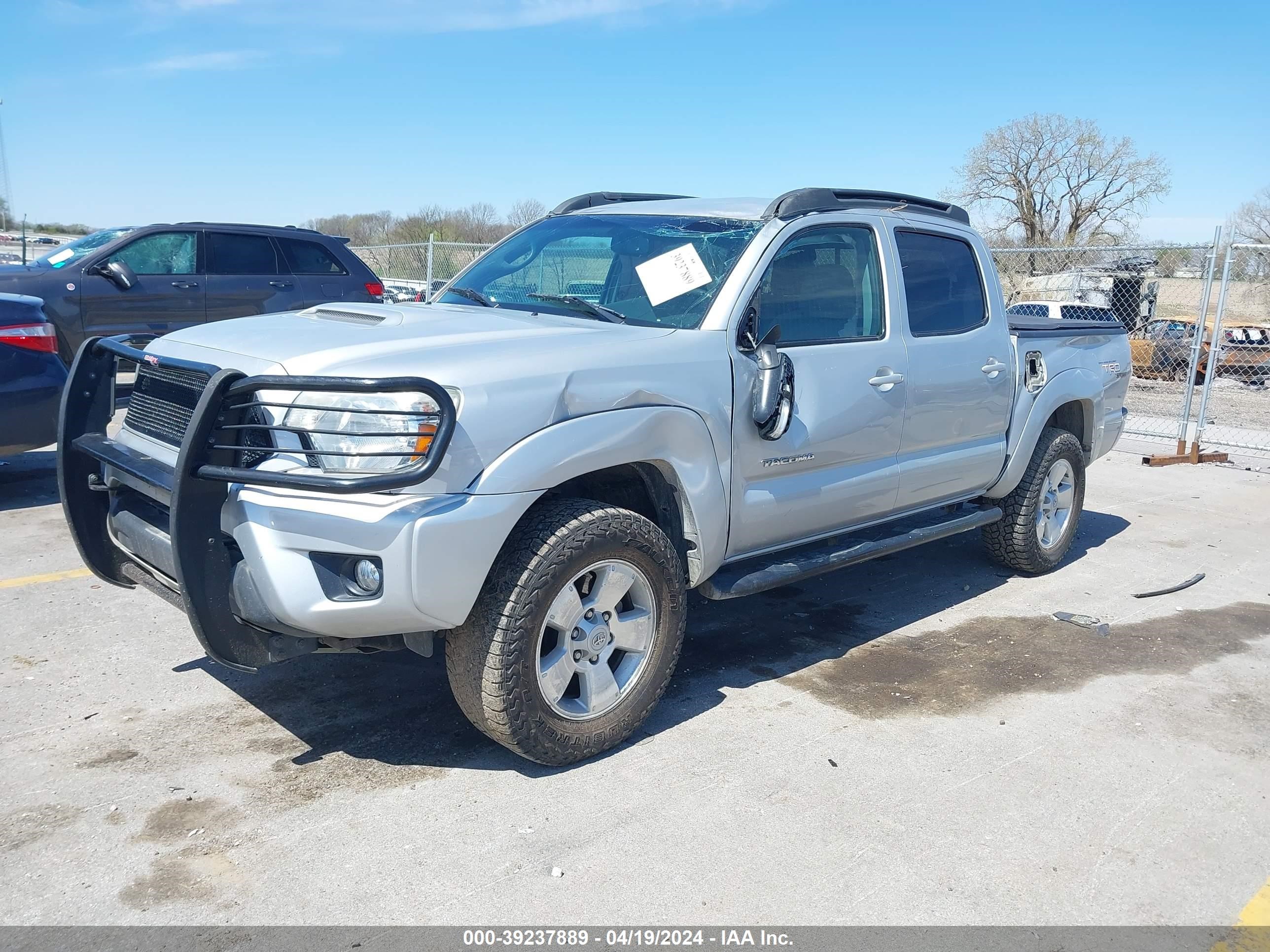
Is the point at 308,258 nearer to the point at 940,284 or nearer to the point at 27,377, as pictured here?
the point at 27,377

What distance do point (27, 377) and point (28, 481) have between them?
1.51m

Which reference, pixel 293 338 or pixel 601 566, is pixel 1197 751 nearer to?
pixel 601 566

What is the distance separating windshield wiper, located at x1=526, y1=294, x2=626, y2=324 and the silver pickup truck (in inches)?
0.5

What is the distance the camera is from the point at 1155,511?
8211mm

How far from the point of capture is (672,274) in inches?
166

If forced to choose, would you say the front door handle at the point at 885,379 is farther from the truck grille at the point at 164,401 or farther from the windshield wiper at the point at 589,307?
the truck grille at the point at 164,401

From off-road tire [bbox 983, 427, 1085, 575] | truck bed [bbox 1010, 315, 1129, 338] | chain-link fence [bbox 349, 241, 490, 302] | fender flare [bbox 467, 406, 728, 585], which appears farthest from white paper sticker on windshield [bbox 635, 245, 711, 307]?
chain-link fence [bbox 349, 241, 490, 302]

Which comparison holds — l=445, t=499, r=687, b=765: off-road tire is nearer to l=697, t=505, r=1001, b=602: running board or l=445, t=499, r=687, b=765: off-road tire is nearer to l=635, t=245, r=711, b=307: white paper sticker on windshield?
l=697, t=505, r=1001, b=602: running board

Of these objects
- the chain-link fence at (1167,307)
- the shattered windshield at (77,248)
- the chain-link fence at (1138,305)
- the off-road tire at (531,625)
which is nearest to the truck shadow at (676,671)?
the off-road tire at (531,625)

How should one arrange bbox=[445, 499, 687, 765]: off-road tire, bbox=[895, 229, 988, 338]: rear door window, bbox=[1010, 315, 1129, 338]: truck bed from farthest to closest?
bbox=[1010, 315, 1129, 338]: truck bed → bbox=[895, 229, 988, 338]: rear door window → bbox=[445, 499, 687, 765]: off-road tire

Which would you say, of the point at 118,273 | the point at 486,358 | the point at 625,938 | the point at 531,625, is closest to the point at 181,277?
the point at 118,273

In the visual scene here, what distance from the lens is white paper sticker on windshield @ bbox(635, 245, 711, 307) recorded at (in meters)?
4.15

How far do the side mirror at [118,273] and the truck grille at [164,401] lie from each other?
6.65 m

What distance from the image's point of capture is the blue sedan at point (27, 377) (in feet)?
20.4
